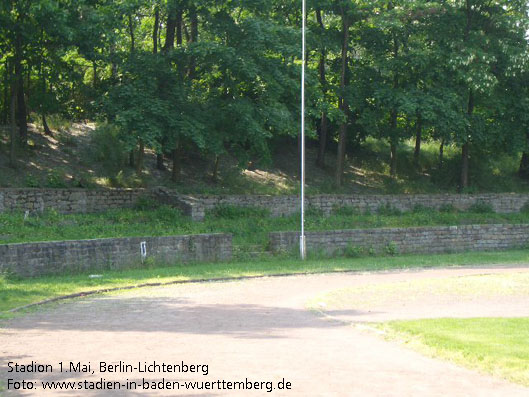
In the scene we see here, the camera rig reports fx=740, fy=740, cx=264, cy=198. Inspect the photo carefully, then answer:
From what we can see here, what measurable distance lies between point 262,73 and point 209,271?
11603mm

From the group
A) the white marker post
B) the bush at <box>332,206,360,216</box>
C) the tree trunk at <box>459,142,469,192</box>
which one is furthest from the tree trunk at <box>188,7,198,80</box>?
the tree trunk at <box>459,142,469,192</box>

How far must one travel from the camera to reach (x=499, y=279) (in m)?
21.4

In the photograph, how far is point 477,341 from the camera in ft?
36.9

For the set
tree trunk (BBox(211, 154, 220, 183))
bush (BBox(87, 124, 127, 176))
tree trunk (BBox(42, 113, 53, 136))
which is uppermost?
tree trunk (BBox(42, 113, 53, 136))

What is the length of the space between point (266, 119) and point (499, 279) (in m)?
14.8

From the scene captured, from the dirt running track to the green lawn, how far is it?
30cm

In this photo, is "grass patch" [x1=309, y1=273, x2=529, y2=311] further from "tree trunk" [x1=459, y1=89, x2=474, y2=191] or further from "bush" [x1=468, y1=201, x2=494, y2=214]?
A: "tree trunk" [x1=459, y1=89, x2=474, y2=191]

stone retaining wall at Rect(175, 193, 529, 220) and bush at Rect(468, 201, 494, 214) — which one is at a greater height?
stone retaining wall at Rect(175, 193, 529, 220)

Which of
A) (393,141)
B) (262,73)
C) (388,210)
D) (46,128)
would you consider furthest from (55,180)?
(393,141)

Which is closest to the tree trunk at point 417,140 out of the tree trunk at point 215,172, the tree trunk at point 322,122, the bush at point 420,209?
the bush at point 420,209

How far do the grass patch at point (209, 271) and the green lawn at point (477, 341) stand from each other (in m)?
7.96

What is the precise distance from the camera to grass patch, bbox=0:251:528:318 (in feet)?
59.5

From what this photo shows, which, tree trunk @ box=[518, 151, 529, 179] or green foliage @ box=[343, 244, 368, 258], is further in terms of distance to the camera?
tree trunk @ box=[518, 151, 529, 179]

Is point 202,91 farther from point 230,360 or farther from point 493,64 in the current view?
point 230,360
